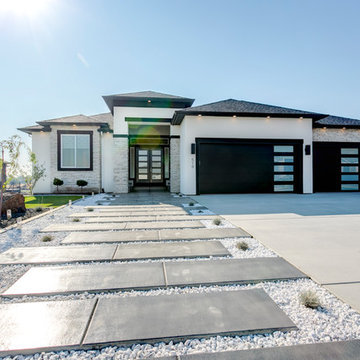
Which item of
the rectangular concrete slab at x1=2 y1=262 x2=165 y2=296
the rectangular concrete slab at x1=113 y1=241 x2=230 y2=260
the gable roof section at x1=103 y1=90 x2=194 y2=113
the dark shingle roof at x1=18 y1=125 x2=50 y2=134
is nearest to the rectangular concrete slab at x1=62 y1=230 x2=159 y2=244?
the rectangular concrete slab at x1=113 y1=241 x2=230 y2=260

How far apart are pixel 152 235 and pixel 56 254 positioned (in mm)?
1552

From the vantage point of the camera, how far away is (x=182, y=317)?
1.74 meters

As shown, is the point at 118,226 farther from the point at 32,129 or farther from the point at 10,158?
the point at 32,129

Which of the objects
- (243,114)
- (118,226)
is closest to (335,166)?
(243,114)

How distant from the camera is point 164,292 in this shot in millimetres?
2152

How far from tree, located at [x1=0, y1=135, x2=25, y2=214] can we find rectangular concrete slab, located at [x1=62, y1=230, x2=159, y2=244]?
116 inches

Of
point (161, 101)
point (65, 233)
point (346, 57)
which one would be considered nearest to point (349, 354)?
point (65, 233)

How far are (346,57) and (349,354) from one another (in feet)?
47.6

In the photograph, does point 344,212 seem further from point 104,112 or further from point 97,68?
point 104,112

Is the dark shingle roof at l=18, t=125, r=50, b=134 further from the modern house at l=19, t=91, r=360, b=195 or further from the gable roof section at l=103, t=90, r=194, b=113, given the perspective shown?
the gable roof section at l=103, t=90, r=194, b=113

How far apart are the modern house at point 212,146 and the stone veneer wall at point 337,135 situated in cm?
5

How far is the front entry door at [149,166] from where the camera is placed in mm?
15594

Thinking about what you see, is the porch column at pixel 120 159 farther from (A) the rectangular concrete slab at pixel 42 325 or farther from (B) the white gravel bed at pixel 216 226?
(A) the rectangular concrete slab at pixel 42 325

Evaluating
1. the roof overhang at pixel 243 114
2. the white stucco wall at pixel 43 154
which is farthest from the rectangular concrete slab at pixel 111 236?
the white stucco wall at pixel 43 154
